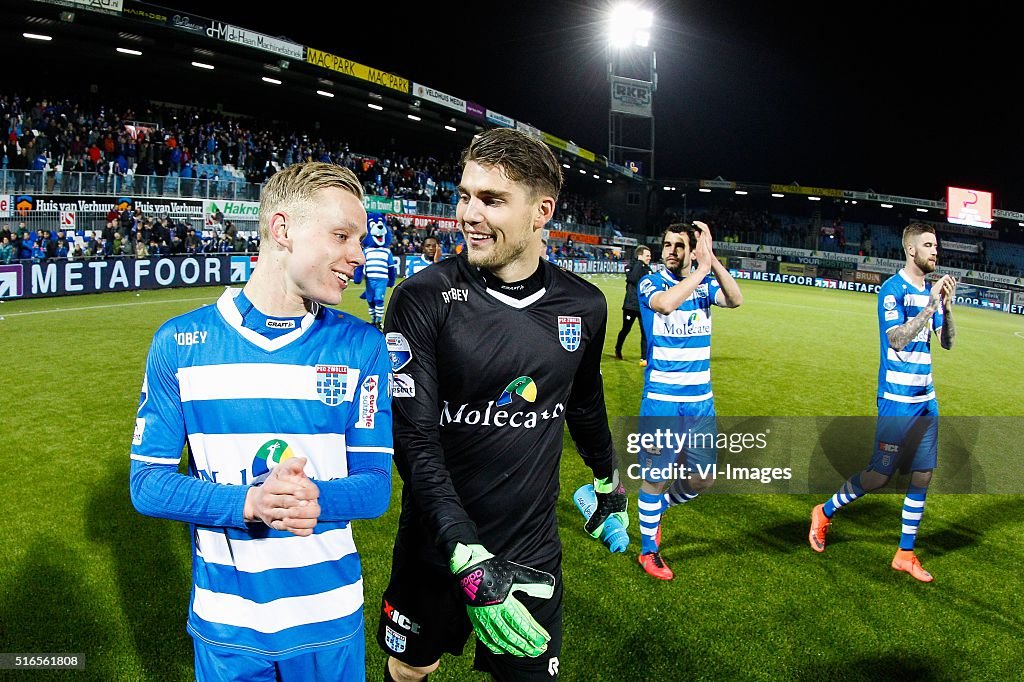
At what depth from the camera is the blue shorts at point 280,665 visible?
1.92 metres

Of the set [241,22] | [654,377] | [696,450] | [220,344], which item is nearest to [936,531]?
[696,450]

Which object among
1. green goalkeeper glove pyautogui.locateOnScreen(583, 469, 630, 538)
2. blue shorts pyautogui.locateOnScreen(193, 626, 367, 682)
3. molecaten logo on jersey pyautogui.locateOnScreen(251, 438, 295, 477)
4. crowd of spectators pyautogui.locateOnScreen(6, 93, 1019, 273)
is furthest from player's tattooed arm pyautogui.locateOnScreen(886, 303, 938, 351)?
crowd of spectators pyautogui.locateOnScreen(6, 93, 1019, 273)

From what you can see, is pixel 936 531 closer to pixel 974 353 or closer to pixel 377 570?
pixel 377 570

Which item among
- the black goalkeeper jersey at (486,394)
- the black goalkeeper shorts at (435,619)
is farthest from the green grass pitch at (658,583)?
the black goalkeeper jersey at (486,394)

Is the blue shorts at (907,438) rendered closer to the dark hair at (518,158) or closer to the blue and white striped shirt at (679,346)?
the blue and white striped shirt at (679,346)

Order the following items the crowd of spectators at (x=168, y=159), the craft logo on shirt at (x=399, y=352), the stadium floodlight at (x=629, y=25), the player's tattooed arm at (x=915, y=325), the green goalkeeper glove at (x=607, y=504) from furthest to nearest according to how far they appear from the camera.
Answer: the stadium floodlight at (x=629, y=25) < the crowd of spectators at (x=168, y=159) < the player's tattooed arm at (x=915, y=325) < the green goalkeeper glove at (x=607, y=504) < the craft logo on shirt at (x=399, y=352)

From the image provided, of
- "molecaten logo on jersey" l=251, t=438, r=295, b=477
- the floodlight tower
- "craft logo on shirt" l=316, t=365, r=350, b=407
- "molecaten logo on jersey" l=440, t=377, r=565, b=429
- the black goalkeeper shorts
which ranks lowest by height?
the black goalkeeper shorts

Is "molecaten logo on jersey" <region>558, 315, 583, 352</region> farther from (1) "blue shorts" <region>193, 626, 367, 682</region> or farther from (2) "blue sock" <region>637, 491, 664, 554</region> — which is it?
(2) "blue sock" <region>637, 491, 664, 554</region>

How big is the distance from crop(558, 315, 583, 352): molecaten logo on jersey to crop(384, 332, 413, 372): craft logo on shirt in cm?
58

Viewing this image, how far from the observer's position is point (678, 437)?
5078 mm

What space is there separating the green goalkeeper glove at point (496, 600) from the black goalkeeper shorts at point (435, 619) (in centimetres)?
52

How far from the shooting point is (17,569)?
14.5ft

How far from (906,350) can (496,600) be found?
453 centimetres

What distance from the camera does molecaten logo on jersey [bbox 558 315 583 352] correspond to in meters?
2.55
